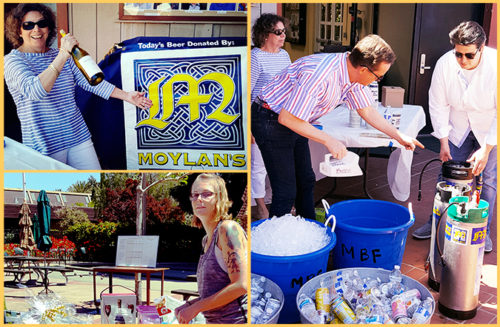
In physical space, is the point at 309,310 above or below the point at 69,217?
below

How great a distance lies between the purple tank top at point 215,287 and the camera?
1.92m

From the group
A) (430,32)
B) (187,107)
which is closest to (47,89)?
(187,107)

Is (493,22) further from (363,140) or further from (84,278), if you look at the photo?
(84,278)

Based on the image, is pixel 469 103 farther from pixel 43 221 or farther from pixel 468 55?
pixel 43 221

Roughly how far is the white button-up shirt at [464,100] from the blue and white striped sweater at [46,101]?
6.71 ft

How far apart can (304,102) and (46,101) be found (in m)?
1.20

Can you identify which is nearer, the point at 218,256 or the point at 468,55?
the point at 218,256

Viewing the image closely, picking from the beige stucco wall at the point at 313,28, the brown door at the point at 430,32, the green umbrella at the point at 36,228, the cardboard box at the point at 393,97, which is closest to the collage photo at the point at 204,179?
the green umbrella at the point at 36,228

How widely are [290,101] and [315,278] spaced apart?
2.82 feet

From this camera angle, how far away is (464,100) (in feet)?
11.1

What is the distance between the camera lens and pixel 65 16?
2.46 metres

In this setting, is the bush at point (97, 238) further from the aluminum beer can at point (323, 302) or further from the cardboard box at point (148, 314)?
the aluminum beer can at point (323, 302)

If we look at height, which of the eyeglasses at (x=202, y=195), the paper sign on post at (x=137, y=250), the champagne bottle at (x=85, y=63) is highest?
the champagne bottle at (x=85, y=63)

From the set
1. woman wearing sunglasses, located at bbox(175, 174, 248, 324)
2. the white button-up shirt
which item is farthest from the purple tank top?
the white button-up shirt
